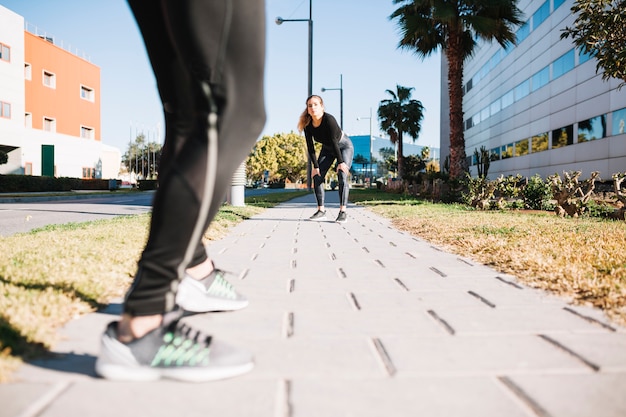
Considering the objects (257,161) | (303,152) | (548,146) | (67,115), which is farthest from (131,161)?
(548,146)

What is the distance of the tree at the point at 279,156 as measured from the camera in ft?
251

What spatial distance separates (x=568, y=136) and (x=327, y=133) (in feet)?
73.8

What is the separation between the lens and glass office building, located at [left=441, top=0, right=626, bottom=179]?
21.5 metres

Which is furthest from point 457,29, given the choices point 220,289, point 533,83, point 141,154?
point 141,154

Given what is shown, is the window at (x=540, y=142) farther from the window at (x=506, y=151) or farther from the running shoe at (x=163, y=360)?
the running shoe at (x=163, y=360)

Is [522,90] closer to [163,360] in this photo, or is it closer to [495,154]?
[495,154]

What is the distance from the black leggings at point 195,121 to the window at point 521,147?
108ft

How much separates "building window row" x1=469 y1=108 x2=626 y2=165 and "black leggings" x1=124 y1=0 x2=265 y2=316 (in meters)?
22.9

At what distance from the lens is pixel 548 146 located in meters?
27.6

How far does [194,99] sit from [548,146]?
2984cm

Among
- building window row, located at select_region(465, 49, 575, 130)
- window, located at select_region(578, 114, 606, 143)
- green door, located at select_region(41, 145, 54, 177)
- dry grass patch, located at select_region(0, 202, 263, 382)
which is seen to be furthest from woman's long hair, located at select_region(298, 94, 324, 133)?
green door, located at select_region(41, 145, 54, 177)

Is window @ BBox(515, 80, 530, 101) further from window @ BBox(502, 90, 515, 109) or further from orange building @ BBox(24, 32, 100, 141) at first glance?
orange building @ BBox(24, 32, 100, 141)

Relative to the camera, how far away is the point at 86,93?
42.9 meters

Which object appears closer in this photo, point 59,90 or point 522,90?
point 522,90
